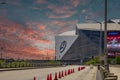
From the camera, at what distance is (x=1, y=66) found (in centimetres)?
8231

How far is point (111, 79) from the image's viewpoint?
17109 millimetres

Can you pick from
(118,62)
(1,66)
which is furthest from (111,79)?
(118,62)

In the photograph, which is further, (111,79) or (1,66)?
(1,66)

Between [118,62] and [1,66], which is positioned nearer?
[1,66]

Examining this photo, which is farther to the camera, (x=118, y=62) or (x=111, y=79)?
(x=118, y=62)

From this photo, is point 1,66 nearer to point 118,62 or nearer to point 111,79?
point 111,79

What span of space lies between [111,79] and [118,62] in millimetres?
144762

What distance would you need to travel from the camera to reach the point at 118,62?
16012 cm

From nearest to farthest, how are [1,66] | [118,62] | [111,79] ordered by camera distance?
[111,79] → [1,66] → [118,62]

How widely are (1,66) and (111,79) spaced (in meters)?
66.8

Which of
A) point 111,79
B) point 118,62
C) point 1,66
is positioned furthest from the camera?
point 118,62
